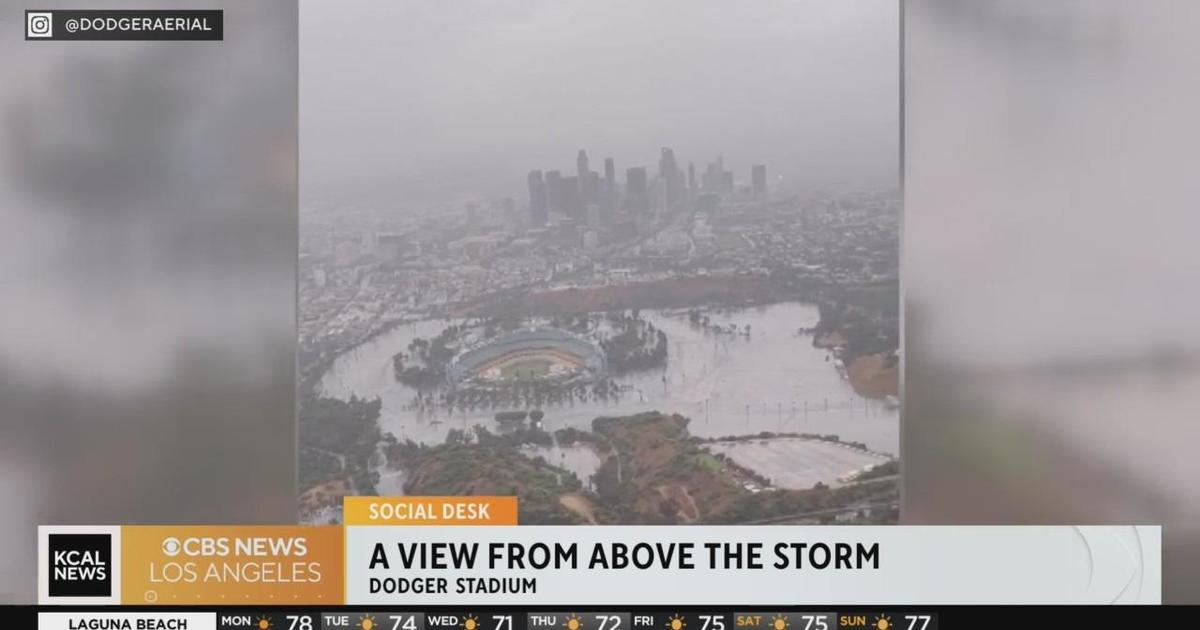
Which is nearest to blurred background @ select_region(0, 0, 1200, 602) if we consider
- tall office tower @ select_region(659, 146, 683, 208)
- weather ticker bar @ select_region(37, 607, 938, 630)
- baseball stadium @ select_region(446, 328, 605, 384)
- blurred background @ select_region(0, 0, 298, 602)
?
blurred background @ select_region(0, 0, 298, 602)

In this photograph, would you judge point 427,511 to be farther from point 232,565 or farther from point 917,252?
point 917,252

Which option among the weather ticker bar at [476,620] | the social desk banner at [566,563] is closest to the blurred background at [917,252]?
the social desk banner at [566,563]

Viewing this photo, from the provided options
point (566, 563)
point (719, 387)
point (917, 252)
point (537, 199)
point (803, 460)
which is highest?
point (537, 199)

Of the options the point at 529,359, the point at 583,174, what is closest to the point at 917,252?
the point at 583,174

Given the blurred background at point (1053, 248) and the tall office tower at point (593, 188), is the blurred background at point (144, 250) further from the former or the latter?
the blurred background at point (1053, 248)

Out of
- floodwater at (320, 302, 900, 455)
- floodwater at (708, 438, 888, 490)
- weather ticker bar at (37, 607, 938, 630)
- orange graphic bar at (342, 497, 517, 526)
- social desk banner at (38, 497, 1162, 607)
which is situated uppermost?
floodwater at (320, 302, 900, 455)

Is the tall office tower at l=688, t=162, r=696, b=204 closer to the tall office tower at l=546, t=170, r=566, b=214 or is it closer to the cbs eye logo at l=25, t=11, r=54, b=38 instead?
the tall office tower at l=546, t=170, r=566, b=214
